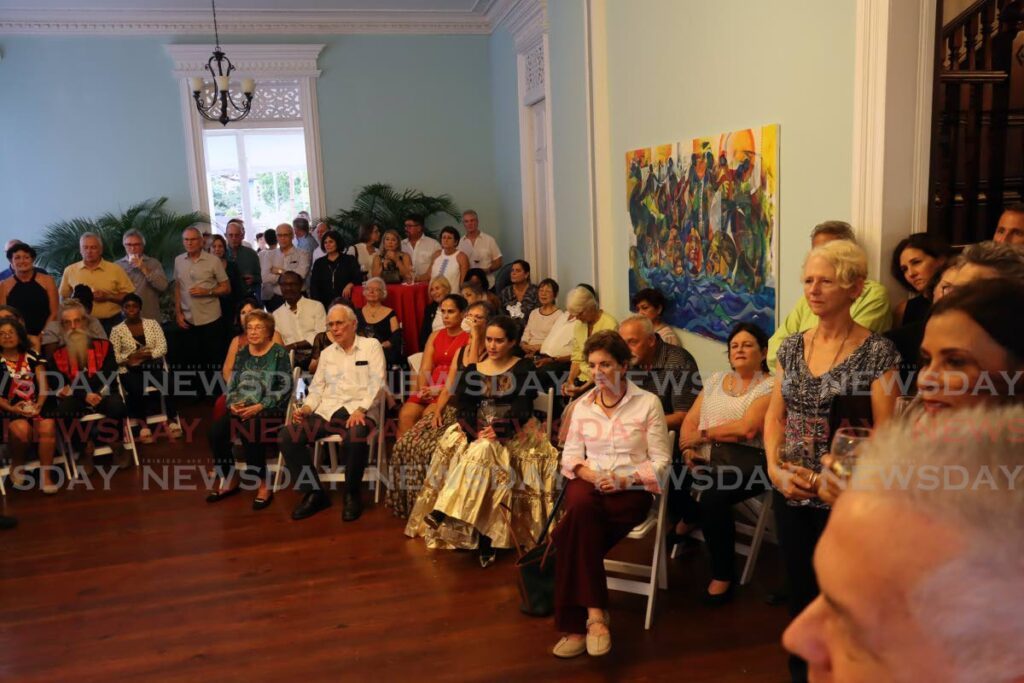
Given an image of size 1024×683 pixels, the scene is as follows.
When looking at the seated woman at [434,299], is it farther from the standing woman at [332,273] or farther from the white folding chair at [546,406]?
the white folding chair at [546,406]

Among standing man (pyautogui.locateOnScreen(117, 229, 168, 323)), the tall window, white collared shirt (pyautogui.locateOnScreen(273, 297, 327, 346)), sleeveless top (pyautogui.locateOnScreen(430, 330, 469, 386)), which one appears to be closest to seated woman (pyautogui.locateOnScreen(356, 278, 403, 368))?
white collared shirt (pyautogui.locateOnScreen(273, 297, 327, 346))

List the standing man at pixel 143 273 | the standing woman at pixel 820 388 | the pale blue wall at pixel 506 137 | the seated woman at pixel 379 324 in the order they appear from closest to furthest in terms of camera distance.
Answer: the standing woman at pixel 820 388 → the seated woman at pixel 379 324 → the standing man at pixel 143 273 → the pale blue wall at pixel 506 137

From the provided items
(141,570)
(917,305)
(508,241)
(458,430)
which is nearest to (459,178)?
(508,241)

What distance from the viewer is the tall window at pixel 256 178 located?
1178 cm

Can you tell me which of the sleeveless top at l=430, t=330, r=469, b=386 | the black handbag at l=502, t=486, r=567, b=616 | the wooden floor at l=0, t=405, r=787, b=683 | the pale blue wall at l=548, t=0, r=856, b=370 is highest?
the pale blue wall at l=548, t=0, r=856, b=370

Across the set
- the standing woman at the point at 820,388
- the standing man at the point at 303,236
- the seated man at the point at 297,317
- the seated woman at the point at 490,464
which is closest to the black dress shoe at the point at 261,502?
the seated woman at the point at 490,464

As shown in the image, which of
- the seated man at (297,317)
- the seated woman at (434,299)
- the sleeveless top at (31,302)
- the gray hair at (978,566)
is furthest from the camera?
the seated woman at (434,299)

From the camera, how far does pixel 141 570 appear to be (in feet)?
14.4

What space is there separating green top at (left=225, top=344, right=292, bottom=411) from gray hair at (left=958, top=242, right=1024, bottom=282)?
434cm

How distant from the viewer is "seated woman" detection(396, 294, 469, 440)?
214 inches

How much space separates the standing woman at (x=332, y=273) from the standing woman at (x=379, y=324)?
1.55m

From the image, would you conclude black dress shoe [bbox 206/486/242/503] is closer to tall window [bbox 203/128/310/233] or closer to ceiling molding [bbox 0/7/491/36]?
ceiling molding [bbox 0/7/491/36]

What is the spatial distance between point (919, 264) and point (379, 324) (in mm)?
4228

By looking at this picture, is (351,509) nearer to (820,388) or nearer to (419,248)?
(820,388)
